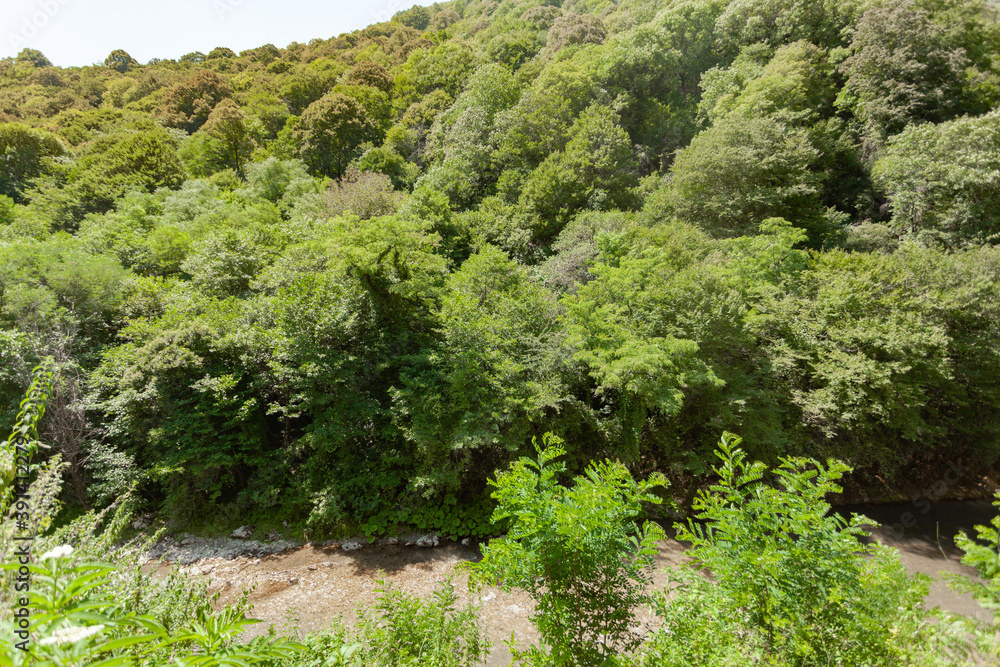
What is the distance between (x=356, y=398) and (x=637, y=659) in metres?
9.70

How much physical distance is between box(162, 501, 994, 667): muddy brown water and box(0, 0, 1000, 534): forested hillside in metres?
1.01

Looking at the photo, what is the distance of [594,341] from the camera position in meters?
11.2

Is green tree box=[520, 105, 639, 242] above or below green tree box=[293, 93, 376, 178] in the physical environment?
below

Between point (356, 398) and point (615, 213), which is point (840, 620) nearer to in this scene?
point (356, 398)

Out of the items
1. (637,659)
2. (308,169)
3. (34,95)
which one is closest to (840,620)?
(637,659)

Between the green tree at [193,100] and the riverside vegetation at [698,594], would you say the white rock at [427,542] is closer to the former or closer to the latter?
the riverside vegetation at [698,594]

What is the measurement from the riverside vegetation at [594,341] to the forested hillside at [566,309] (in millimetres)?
104

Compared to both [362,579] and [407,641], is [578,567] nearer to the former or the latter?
[407,641]

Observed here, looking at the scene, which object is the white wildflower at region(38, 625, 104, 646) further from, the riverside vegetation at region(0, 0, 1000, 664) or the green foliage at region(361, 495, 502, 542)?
the green foliage at region(361, 495, 502, 542)

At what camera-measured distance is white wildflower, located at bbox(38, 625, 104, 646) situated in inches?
43.4

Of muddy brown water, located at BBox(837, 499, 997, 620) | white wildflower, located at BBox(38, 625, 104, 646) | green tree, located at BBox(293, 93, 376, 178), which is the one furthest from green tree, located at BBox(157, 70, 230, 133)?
muddy brown water, located at BBox(837, 499, 997, 620)

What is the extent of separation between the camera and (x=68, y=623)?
114cm

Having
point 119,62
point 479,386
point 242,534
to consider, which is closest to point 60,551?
point 479,386

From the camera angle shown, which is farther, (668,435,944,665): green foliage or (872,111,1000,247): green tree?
(872,111,1000,247): green tree
